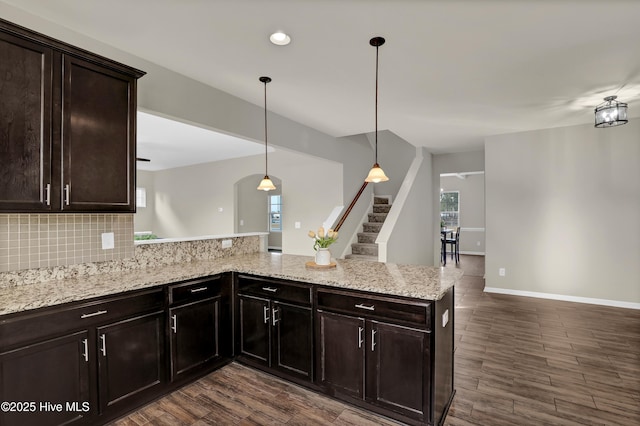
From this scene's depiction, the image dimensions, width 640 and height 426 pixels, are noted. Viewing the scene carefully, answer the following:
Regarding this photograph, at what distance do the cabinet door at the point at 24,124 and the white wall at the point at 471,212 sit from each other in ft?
36.2

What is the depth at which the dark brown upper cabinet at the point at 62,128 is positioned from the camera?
5.91 ft

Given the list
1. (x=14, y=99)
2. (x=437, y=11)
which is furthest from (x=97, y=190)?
(x=437, y=11)

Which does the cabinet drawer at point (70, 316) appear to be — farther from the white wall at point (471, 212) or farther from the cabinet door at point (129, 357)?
the white wall at point (471, 212)

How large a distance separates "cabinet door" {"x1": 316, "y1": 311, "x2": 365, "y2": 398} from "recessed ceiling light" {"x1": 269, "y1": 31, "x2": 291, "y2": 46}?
2050mm

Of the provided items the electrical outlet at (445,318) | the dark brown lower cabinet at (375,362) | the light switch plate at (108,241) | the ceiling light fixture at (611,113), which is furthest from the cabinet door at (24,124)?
the ceiling light fixture at (611,113)

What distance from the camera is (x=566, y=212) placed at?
4898 mm

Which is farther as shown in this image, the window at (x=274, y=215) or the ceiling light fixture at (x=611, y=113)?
the window at (x=274, y=215)

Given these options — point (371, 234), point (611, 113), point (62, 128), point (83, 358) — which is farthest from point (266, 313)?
point (611, 113)

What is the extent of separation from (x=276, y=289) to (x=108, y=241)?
1397 mm

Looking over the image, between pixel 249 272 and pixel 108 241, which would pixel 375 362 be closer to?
pixel 249 272

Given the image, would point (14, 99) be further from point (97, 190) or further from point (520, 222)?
point (520, 222)

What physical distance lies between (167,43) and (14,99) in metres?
1.12

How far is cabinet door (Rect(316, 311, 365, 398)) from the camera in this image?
2.21 metres

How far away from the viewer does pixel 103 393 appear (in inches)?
80.4
